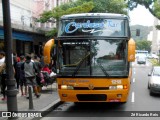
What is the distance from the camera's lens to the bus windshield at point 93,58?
Answer: 11.6m

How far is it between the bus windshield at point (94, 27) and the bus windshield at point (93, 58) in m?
0.29

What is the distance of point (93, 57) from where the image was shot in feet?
38.5

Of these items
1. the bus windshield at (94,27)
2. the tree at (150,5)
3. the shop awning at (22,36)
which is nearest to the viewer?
the bus windshield at (94,27)

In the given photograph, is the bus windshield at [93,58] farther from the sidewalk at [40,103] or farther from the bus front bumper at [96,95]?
the sidewalk at [40,103]

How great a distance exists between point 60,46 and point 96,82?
5.92 feet

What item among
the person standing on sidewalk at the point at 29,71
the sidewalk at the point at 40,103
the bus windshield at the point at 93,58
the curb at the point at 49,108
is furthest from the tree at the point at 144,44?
the bus windshield at the point at 93,58

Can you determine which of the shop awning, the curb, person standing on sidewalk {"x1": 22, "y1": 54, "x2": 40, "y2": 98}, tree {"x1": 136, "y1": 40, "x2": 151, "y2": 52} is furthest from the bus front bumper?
tree {"x1": 136, "y1": 40, "x2": 151, "y2": 52}

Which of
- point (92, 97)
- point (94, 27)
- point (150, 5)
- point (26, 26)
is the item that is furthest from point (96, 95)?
point (150, 5)

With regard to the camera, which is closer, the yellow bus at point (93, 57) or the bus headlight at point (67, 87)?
the yellow bus at point (93, 57)

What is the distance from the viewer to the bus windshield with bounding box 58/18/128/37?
12.1 meters

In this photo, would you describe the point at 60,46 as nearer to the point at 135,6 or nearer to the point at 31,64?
the point at 31,64

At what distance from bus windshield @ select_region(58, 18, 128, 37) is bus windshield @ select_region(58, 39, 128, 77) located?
29 cm

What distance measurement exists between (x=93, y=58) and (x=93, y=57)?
1.3 inches

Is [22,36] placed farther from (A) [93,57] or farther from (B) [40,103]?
(A) [93,57]
